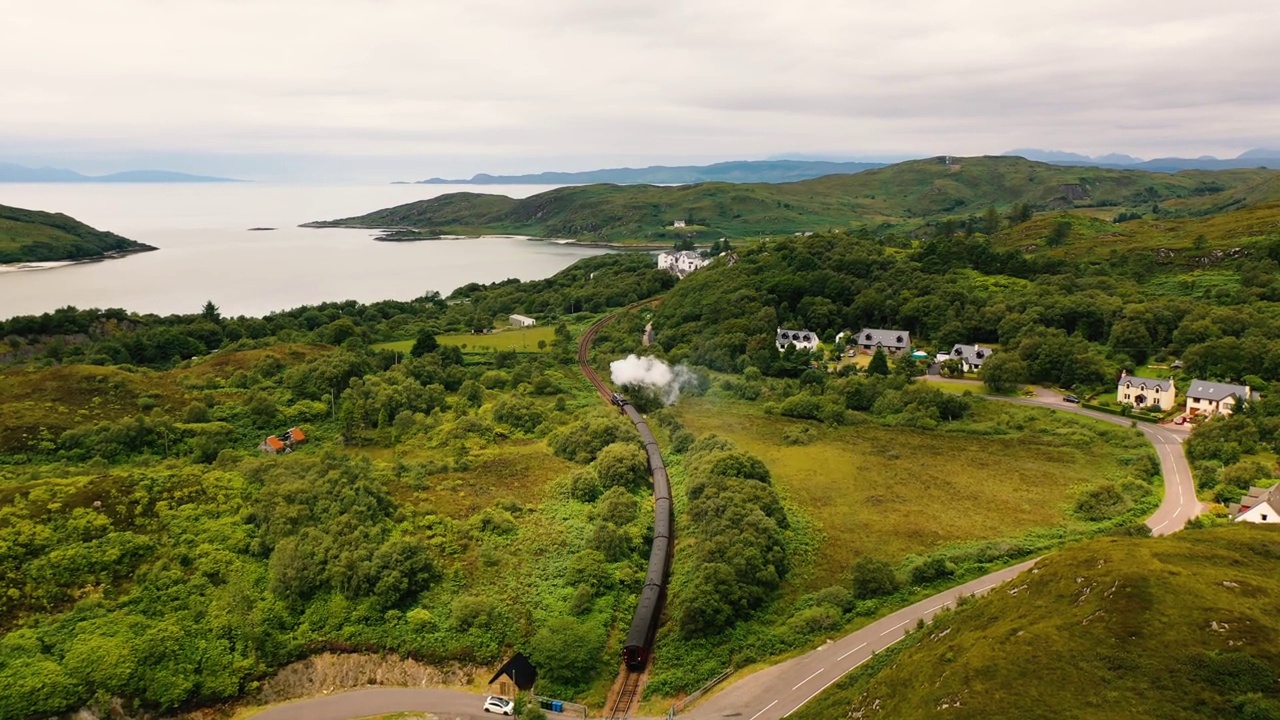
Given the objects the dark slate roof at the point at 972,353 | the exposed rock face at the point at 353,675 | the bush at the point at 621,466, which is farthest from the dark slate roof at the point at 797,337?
the exposed rock face at the point at 353,675

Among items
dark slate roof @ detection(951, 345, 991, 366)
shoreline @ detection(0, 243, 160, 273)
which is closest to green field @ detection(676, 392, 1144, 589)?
dark slate roof @ detection(951, 345, 991, 366)

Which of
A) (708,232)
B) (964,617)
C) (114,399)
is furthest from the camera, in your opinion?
(708,232)

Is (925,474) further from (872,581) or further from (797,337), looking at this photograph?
(797,337)

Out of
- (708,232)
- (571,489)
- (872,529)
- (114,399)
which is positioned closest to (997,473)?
(872,529)

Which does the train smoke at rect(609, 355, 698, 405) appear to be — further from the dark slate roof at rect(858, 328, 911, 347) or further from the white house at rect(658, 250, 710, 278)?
the white house at rect(658, 250, 710, 278)

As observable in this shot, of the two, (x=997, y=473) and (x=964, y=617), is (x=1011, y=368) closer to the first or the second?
(x=997, y=473)

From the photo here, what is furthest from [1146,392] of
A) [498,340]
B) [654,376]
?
[498,340]
